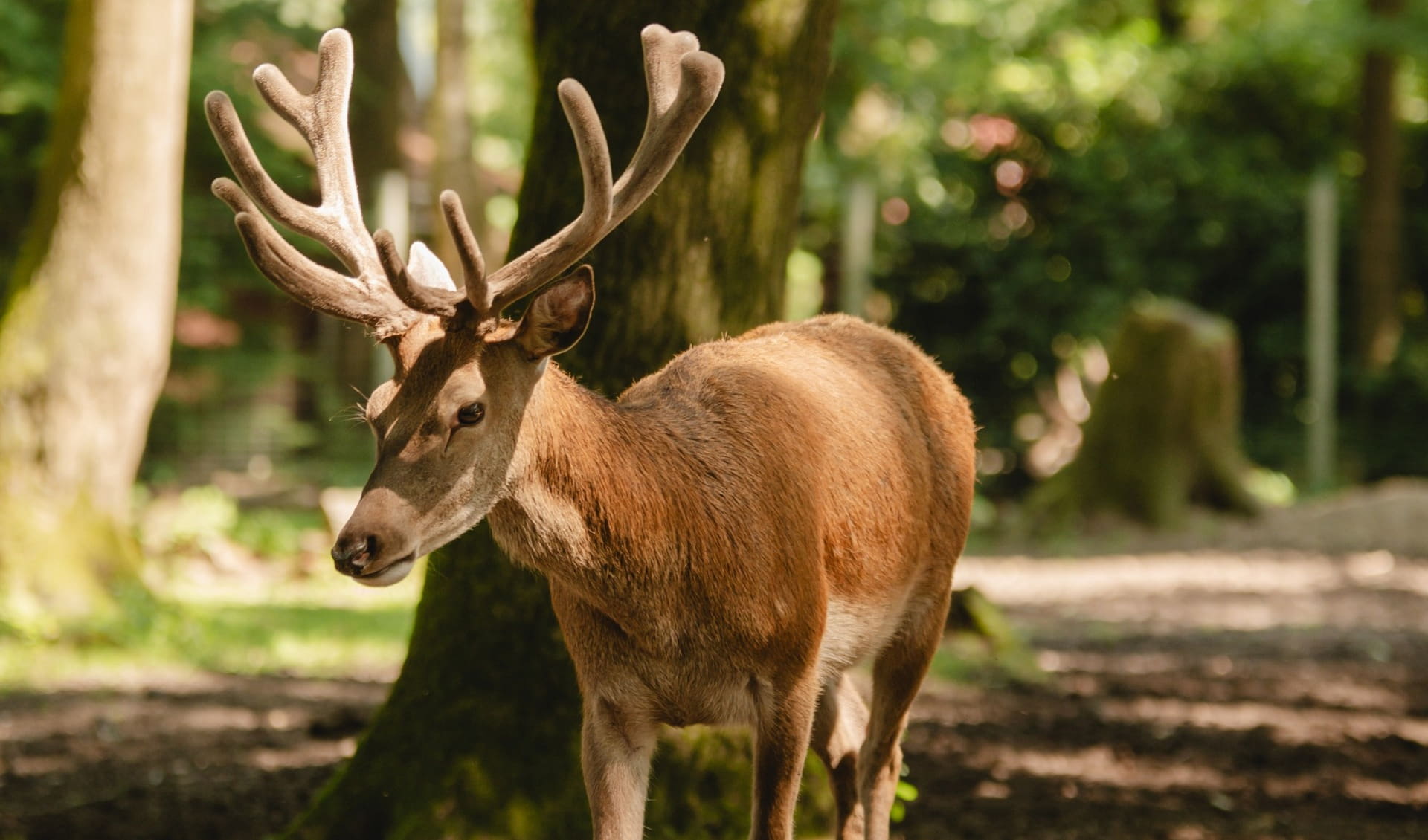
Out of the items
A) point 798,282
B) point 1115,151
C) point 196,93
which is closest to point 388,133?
point 196,93

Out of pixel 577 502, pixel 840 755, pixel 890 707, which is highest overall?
pixel 577 502

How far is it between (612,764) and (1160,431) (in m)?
10.2

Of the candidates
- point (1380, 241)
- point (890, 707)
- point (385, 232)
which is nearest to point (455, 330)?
point (385, 232)

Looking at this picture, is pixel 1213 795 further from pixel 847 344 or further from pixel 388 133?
pixel 388 133

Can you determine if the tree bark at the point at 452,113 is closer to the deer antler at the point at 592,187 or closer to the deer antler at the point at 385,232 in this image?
the deer antler at the point at 385,232

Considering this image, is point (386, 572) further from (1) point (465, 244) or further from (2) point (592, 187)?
(2) point (592, 187)

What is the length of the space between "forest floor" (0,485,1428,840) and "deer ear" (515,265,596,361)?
1801mm

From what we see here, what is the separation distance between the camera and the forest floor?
17.6 ft

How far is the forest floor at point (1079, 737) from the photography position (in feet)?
17.6

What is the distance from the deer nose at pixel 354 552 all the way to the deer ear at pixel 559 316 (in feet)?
1.83

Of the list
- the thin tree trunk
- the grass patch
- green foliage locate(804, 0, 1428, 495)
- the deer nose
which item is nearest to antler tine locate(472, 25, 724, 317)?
the deer nose

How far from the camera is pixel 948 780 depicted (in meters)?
5.93

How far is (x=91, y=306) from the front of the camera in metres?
8.75

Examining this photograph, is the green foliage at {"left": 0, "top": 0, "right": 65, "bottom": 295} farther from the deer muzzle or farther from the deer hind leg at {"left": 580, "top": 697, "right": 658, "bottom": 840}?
the deer muzzle
